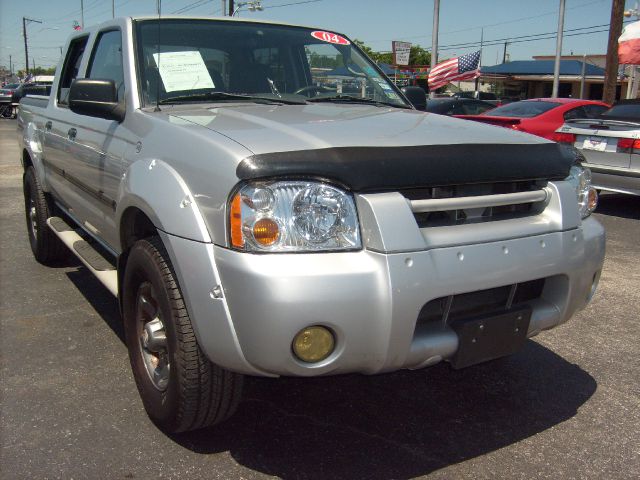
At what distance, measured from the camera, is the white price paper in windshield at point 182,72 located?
10.7ft

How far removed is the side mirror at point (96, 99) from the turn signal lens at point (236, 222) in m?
1.22

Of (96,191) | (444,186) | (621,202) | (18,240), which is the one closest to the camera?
(444,186)

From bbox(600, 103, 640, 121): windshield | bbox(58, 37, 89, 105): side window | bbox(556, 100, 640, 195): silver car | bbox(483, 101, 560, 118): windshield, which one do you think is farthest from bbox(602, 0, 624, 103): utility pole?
bbox(58, 37, 89, 105): side window

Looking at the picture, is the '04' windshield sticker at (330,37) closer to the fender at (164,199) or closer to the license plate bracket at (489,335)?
the fender at (164,199)

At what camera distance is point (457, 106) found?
1449 centimetres

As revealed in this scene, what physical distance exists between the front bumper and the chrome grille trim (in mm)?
161

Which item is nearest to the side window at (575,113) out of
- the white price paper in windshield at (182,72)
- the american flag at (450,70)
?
the white price paper in windshield at (182,72)

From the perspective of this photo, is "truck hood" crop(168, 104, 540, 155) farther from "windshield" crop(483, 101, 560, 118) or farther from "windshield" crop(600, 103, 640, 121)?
"windshield" crop(483, 101, 560, 118)

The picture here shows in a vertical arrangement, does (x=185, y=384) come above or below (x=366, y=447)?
above

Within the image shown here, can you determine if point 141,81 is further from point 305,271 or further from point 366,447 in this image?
point 366,447

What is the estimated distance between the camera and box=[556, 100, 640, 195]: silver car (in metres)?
7.59

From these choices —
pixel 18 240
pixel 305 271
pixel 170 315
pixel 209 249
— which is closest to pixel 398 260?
pixel 305 271

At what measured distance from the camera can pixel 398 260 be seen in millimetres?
2174

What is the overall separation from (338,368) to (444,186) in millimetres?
781
